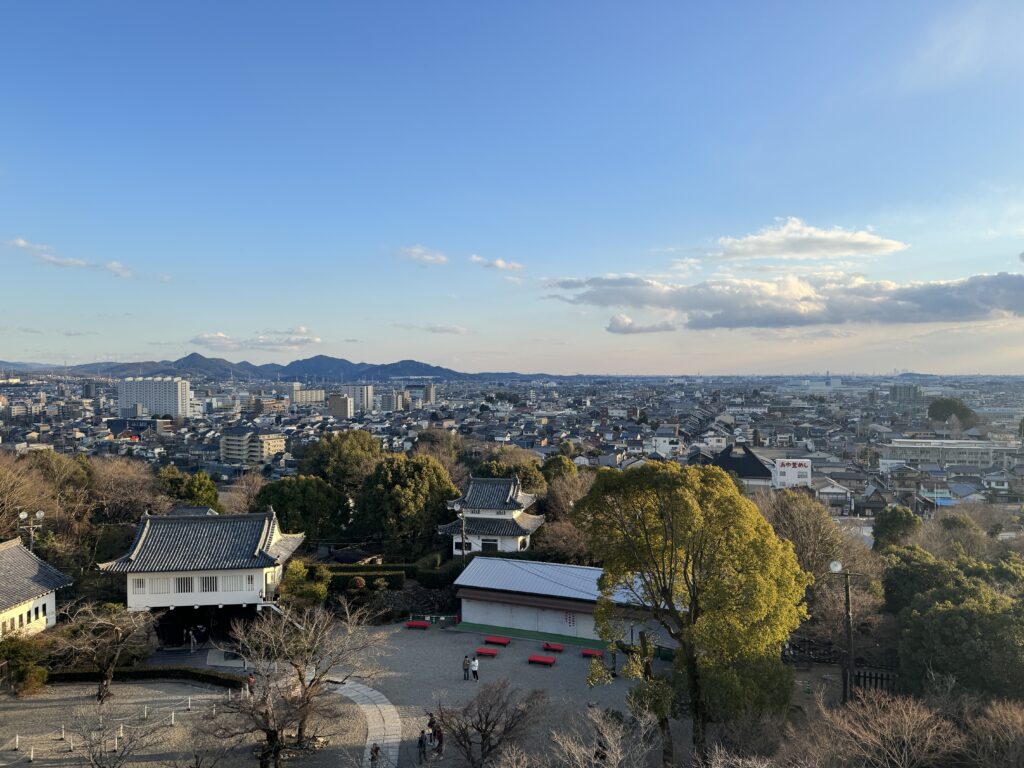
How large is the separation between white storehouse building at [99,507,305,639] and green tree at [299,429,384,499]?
464 inches

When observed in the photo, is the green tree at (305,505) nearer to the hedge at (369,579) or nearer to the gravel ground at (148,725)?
the hedge at (369,579)

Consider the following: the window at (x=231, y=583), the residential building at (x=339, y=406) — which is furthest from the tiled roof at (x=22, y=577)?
the residential building at (x=339, y=406)

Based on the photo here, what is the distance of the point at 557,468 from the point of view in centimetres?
2964

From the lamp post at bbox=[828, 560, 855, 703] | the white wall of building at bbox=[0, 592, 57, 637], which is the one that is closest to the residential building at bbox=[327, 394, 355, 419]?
the white wall of building at bbox=[0, 592, 57, 637]

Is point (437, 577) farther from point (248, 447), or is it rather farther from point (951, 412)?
point (951, 412)

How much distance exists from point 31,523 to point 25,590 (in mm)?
5166

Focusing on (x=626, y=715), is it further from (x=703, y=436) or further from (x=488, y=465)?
(x=703, y=436)

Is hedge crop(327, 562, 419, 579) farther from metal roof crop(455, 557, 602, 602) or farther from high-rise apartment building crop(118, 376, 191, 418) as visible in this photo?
high-rise apartment building crop(118, 376, 191, 418)

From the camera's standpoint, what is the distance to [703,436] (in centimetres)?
7725

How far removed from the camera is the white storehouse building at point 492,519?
2400cm

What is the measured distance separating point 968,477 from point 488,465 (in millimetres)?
37312

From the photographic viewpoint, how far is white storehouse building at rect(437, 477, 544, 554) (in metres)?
24.0

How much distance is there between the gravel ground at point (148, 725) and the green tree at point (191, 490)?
12458 mm

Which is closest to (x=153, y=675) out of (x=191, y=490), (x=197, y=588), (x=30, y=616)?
(x=197, y=588)
